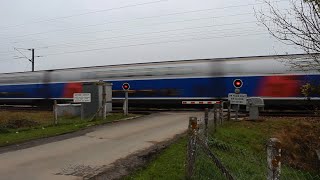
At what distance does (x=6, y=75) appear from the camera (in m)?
37.6

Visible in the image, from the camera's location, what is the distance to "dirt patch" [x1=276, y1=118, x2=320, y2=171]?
11883 mm

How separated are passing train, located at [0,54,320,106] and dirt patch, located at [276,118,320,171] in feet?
21.3

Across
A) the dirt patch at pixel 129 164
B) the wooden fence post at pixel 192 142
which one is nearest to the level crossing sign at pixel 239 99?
the dirt patch at pixel 129 164

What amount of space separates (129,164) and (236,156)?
309 cm

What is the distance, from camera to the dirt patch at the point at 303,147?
11.9 meters

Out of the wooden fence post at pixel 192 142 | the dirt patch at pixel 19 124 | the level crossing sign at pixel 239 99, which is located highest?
the level crossing sign at pixel 239 99

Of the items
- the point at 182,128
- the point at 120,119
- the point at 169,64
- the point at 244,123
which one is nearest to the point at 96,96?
the point at 120,119

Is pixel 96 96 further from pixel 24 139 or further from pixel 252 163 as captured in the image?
pixel 252 163

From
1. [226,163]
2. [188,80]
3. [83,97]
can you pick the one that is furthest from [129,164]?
[188,80]

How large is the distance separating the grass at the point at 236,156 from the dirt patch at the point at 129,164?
20cm

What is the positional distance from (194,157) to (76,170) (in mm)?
2572

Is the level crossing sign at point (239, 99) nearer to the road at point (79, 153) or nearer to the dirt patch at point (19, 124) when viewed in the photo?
the road at point (79, 153)

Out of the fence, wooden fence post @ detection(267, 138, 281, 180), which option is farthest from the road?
wooden fence post @ detection(267, 138, 281, 180)

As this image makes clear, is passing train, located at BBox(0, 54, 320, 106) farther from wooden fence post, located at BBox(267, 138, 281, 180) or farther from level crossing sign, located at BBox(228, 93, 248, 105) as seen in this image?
wooden fence post, located at BBox(267, 138, 281, 180)
